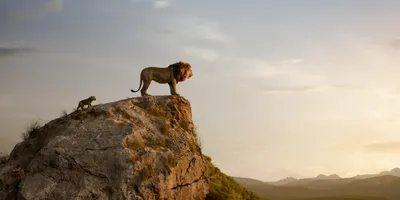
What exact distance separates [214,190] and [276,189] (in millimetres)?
166511

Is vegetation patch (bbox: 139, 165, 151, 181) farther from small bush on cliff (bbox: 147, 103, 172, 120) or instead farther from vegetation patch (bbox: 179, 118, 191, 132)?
vegetation patch (bbox: 179, 118, 191, 132)

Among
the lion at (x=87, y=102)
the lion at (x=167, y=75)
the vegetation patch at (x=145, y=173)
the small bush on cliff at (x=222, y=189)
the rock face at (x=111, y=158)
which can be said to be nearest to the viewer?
the rock face at (x=111, y=158)

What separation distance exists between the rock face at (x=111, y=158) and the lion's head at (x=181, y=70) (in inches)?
65.3

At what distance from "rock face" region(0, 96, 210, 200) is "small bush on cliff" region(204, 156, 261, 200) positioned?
61cm

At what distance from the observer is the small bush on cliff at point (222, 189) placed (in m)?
20.0

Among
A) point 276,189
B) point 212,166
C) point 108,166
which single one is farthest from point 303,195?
point 108,166

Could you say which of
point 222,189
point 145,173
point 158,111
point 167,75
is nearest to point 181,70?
point 167,75

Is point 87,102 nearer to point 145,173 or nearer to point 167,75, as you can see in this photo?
point 167,75

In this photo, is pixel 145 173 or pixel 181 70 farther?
pixel 181 70

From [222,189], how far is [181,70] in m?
6.35

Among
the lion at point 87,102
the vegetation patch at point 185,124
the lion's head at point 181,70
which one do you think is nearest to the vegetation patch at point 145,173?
the vegetation patch at point 185,124

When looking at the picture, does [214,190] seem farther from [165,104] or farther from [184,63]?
[184,63]

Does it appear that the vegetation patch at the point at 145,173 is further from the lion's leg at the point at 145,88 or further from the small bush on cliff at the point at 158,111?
the lion's leg at the point at 145,88

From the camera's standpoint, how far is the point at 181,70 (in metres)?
20.9
